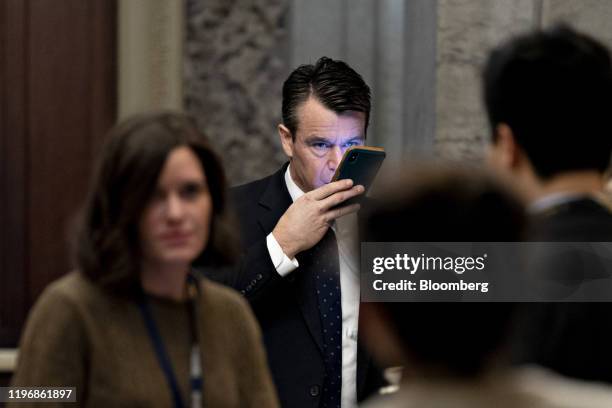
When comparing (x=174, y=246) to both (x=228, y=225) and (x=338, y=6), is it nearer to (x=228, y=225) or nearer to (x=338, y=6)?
(x=228, y=225)

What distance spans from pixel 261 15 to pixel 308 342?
2095mm

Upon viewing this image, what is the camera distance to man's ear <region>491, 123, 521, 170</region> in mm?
1890

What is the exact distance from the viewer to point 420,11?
421 cm

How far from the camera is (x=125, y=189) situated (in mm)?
1608

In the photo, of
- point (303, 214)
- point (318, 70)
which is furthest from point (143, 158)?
point (318, 70)

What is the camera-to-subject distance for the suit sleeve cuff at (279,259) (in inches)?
106

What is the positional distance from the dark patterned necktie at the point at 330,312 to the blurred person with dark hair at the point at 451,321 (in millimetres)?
1364

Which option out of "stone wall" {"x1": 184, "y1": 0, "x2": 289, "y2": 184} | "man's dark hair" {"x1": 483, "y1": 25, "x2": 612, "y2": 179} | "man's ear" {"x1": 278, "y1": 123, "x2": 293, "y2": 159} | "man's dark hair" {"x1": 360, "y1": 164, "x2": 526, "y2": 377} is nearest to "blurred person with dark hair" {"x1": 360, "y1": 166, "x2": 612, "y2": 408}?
"man's dark hair" {"x1": 360, "y1": 164, "x2": 526, "y2": 377}

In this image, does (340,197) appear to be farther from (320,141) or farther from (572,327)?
(572,327)

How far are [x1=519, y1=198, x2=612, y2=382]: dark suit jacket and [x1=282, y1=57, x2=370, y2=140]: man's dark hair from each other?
1202 millimetres

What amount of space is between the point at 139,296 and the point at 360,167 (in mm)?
1132

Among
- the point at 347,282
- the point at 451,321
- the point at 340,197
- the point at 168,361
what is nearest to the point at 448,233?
the point at 451,321

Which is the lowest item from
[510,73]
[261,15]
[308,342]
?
[308,342]

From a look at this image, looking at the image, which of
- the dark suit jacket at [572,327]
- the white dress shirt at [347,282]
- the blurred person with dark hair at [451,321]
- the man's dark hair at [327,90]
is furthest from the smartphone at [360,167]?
the blurred person with dark hair at [451,321]
